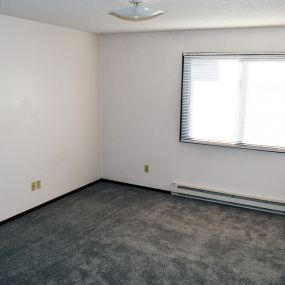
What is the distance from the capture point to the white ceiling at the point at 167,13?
9.03ft

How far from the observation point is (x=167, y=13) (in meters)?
3.18

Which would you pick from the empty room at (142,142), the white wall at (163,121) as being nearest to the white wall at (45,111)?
the empty room at (142,142)

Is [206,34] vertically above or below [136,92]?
above

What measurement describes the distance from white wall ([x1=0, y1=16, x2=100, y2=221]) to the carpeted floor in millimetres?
360

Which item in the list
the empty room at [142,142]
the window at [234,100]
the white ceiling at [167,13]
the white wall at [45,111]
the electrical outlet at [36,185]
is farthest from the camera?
the electrical outlet at [36,185]

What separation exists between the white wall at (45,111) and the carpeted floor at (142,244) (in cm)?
36

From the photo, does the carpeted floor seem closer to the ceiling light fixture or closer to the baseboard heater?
the baseboard heater

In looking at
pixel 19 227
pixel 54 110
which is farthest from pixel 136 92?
pixel 19 227

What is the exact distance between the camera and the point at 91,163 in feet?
16.9

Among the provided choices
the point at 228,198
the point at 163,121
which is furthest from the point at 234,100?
the point at 228,198

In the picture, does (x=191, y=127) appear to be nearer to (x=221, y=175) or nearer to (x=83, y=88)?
(x=221, y=175)

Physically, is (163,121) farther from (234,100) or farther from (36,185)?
(36,185)

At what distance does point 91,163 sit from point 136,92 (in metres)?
1.29

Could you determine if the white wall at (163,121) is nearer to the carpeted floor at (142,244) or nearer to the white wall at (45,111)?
the white wall at (45,111)
